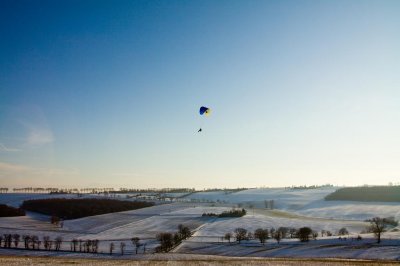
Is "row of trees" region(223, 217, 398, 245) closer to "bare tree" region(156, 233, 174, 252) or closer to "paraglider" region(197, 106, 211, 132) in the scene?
"bare tree" region(156, 233, 174, 252)

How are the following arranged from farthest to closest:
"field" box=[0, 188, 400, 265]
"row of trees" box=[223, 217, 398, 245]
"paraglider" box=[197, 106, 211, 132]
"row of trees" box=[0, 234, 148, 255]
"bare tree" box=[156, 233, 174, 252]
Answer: "row of trees" box=[0, 234, 148, 255], "bare tree" box=[156, 233, 174, 252], "row of trees" box=[223, 217, 398, 245], "field" box=[0, 188, 400, 265], "paraglider" box=[197, 106, 211, 132]

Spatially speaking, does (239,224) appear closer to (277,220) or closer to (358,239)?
(277,220)

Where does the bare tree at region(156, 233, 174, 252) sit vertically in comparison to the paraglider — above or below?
below

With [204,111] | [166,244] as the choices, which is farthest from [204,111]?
[166,244]

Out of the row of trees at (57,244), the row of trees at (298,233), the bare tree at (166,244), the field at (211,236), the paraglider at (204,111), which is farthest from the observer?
the row of trees at (57,244)

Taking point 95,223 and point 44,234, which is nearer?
point 44,234

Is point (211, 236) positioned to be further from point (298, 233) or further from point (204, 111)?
point (204, 111)

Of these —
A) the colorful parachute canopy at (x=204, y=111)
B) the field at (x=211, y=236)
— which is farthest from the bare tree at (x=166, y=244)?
the colorful parachute canopy at (x=204, y=111)


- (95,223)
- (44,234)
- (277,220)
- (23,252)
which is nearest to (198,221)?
(277,220)

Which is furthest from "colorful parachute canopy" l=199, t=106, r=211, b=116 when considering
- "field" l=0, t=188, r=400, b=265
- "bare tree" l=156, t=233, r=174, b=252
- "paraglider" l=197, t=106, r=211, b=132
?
"bare tree" l=156, t=233, r=174, b=252

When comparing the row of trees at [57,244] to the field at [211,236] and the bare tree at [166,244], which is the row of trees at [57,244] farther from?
the bare tree at [166,244]

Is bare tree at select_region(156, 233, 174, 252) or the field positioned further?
bare tree at select_region(156, 233, 174, 252)
